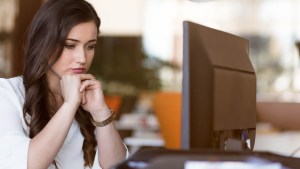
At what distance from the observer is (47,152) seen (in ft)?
5.68

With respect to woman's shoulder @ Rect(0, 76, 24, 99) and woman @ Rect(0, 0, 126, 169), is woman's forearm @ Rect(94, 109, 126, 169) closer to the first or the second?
woman @ Rect(0, 0, 126, 169)

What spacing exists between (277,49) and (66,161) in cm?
975

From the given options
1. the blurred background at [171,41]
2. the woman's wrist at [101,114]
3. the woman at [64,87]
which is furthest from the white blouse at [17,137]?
the blurred background at [171,41]

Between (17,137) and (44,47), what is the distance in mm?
399

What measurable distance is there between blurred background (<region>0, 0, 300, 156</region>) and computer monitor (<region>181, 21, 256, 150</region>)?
8942mm

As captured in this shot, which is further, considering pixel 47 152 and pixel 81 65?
pixel 81 65

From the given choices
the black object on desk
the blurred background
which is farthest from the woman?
the blurred background

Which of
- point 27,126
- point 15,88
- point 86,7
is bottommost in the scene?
point 27,126

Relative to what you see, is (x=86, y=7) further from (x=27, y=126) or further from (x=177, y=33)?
(x=177, y=33)

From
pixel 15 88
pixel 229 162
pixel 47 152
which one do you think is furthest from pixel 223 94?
pixel 15 88

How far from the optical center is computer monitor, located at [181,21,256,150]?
1.29m

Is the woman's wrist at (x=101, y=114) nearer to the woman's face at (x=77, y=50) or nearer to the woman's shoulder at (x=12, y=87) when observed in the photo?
the woman's face at (x=77, y=50)

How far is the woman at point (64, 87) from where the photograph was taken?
194 cm

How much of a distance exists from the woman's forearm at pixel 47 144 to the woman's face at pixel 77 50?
0.28 meters
